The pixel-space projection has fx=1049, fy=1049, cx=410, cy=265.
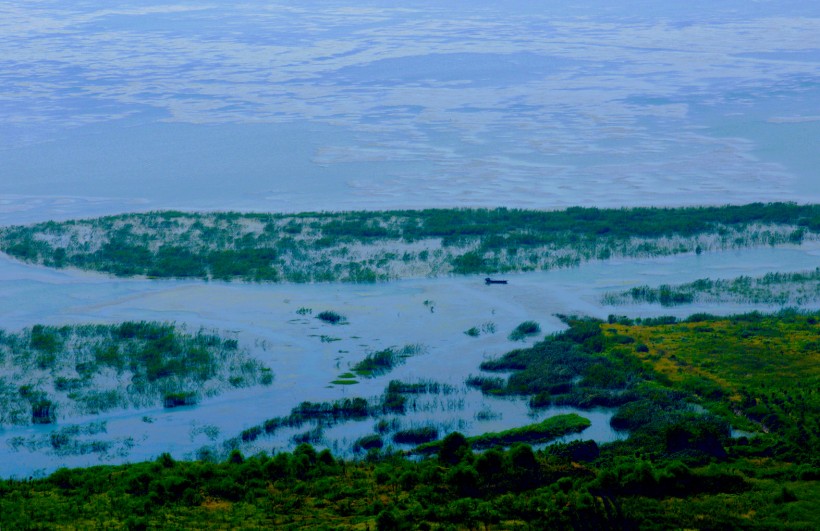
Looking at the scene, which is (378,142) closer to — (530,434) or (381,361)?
(381,361)

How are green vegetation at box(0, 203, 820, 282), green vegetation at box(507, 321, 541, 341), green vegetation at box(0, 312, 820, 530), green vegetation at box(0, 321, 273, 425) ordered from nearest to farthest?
green vegetation at box(0, 312, 820, 530), green vegetation at box(0, 321, 273, 425), green vegetation at box(507, 321, 541, 341), green vegetation at box(0, 203, 820, 282)

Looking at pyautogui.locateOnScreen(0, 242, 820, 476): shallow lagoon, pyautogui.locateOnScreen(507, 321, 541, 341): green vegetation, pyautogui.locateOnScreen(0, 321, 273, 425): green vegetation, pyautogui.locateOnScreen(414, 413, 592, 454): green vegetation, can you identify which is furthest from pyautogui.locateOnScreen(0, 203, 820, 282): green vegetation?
pyautogui.locateOnScreen(414, 413, 592, 454): green vegetation

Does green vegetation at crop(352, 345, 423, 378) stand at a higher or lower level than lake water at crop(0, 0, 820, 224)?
lower

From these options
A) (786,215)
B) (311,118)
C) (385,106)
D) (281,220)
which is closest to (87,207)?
(281,220)

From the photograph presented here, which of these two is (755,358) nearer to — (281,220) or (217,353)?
(217,353)

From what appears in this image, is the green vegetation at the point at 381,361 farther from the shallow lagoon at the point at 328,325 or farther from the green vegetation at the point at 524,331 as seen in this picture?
the green vegetation at the point at 524,331

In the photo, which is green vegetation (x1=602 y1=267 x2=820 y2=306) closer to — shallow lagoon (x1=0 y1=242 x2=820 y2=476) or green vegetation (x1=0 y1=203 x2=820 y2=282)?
shallow lagoon (x1=0 y1=242 x2=820 y2=476)

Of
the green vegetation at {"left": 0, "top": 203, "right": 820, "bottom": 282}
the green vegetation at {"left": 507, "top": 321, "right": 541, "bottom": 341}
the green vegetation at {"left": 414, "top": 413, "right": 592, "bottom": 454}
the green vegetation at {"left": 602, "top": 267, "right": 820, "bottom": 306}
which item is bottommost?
the green vegetation at {"left": 414, "top": 413, "right": 592, "bottom": 454}

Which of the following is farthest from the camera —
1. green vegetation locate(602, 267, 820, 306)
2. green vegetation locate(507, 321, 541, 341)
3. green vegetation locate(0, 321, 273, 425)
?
green vegetation locate(602, 267, 820, 306)
